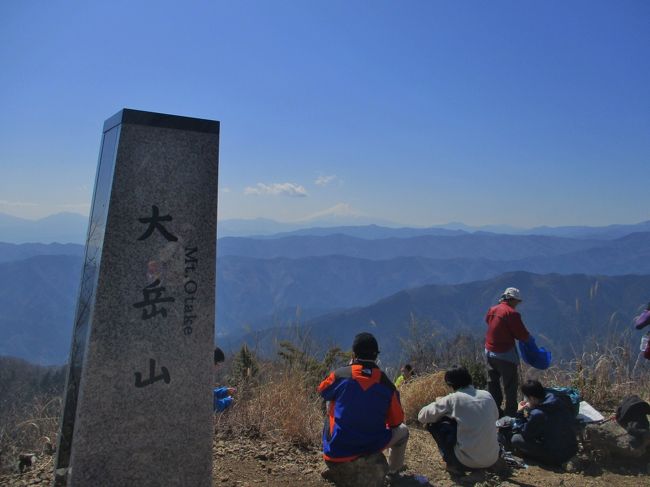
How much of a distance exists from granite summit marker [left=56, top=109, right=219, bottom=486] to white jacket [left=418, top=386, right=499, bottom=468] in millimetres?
2180

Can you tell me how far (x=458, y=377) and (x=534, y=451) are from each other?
3.75ft

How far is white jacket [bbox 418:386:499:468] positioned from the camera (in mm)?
3920

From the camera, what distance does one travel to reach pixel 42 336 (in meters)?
134

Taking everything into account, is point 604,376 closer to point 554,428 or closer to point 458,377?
point 554,428

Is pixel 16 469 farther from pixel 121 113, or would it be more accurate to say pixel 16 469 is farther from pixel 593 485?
pixel 593 485

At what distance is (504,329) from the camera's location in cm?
522

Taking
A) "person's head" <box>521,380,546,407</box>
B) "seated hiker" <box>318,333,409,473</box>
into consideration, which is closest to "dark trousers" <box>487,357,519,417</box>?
"person's head" <box>521,380,546,407</box>

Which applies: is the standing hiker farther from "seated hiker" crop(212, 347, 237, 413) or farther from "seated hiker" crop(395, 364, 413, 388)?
"seated hiker" crop(212, 347, 237, 413)

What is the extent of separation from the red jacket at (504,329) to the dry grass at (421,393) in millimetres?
819

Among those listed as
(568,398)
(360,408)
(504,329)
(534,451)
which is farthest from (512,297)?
(360,408)

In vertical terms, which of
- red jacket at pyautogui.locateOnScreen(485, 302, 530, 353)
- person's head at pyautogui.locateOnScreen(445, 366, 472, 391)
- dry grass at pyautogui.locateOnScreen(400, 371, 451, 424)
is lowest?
dry grass at pyautogui.locateOnScreen(400, 371, 451, 424)

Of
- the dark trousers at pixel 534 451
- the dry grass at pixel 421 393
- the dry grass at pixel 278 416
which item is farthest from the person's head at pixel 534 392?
the dry grass at pixel 278 416

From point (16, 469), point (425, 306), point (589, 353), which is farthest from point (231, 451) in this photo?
point (425, 306)

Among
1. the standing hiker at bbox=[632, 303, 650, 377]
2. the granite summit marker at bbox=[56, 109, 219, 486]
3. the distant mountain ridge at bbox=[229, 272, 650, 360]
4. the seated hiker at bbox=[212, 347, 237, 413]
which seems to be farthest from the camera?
the distant mountain ridge at bbox=[229, 272, 650, 360]
